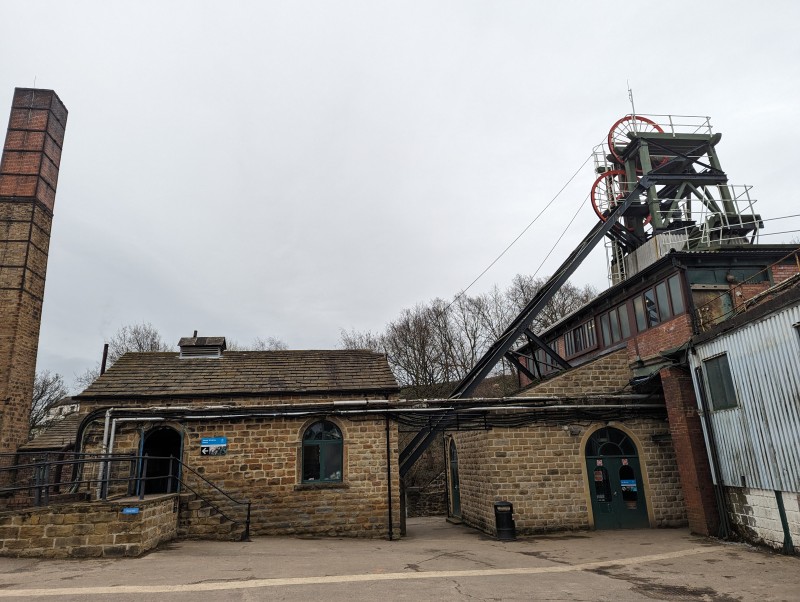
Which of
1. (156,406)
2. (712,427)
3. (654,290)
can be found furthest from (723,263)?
(156,406)

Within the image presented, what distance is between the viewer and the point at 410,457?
14.6m

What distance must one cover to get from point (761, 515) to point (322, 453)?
9959mm

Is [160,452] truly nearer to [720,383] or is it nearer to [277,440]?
[277,440]

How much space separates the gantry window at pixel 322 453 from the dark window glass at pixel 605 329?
32.5 feet

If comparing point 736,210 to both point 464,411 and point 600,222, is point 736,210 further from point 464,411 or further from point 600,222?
point 464,411

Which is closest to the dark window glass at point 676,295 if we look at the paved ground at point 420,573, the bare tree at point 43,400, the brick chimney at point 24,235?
the paved ground at point 420,573

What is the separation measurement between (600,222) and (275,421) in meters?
13.7


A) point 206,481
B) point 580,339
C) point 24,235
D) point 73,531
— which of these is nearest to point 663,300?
point 580,339

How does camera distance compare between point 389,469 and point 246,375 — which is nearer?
point 389,469

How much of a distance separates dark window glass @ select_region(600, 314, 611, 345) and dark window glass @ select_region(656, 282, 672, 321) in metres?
2.93

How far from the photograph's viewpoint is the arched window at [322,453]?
1325 cm

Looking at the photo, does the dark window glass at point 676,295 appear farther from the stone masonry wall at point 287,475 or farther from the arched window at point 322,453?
the arched window at point 322,453

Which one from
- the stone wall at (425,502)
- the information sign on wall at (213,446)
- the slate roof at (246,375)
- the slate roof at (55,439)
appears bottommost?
the stone wall at (425,502)

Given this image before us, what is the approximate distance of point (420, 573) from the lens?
8.29 meters
